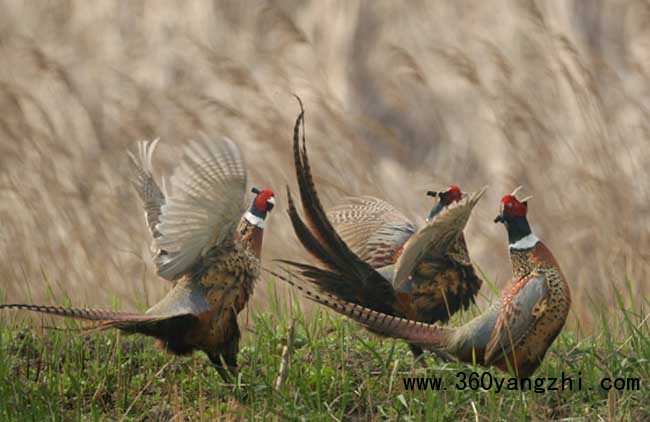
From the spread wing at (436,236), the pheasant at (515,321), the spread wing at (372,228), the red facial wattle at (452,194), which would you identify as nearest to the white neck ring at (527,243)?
the pheasant at (515,321)

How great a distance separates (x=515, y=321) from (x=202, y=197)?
710 millimetres

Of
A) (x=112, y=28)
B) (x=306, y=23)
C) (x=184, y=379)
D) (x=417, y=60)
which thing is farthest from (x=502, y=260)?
(x=112, y=28)

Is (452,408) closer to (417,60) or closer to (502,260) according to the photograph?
(502,260)

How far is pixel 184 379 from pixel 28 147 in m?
1.34

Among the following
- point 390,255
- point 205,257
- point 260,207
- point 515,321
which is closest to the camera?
point 515,321

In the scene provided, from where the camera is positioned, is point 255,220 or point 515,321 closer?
point 515,321

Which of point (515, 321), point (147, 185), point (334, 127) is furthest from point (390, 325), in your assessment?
point (334, 127)

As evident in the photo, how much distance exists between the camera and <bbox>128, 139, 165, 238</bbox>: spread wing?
10.5 ft

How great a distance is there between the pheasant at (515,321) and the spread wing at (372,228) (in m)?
0.51

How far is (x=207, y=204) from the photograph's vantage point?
2803mm

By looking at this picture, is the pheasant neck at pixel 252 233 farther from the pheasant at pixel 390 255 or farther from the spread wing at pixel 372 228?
the spread wing at pixel 372 228

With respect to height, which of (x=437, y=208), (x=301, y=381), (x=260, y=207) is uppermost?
(x=437, y=208)

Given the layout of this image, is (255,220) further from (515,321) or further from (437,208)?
(515,321)

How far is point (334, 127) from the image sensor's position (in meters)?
3.87
